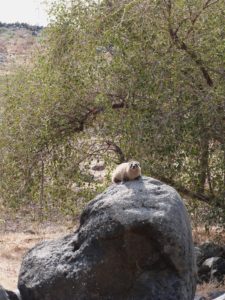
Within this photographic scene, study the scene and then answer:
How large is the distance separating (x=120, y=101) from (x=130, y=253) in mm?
7067

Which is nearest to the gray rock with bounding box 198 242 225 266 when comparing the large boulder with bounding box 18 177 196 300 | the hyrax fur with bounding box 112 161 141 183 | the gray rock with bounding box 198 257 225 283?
the gray rock with bounding box 198 257 225 283

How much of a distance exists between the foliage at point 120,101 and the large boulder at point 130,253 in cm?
458

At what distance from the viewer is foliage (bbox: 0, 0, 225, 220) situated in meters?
14.8

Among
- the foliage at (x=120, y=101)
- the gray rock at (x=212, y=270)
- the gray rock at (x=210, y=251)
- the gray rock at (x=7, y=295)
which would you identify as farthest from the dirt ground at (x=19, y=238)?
the gray rock at (x=7, y=295)

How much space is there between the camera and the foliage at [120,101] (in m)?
14.8

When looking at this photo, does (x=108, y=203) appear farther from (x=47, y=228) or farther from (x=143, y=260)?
(x=47, y=228)

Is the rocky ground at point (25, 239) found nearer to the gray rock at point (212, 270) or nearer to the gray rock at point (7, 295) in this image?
the gray rock at point (212, 270)

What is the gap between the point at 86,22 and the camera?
16938mm

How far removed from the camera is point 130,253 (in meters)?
10.1

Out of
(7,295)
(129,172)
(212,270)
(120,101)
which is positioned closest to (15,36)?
(120,101)

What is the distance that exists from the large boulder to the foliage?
4.58 metres

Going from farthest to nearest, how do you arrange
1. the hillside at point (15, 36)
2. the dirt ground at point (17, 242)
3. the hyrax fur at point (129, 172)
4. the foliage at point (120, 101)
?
the hillside at point (15, 36), the dirt ground at point (17, 242), the foliage at point (120, 101), the hyrax fur at point (129, 172)

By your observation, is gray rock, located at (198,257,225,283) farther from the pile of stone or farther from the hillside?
the hillside

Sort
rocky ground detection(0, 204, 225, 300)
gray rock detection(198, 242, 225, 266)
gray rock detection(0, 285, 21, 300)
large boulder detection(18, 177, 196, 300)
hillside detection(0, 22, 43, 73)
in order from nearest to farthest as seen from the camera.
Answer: gray rock detection(0, 285, 21, 300) < large boulder detection(18, 177, 196, 300) < rocky ground detection(0, 204, 225, 300) < gray rock detection(198, 242, 225, 266) < hillside detection(0, 22, 43, 73)
